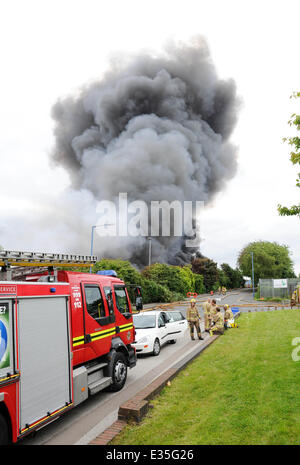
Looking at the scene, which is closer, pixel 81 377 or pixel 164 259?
pixel 81 377

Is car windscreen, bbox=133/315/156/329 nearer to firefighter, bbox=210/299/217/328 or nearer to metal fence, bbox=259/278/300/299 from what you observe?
firefighter, bbox=210/299/217/328

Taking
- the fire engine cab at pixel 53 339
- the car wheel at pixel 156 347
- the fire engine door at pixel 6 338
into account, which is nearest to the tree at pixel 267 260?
the car wheel at pixel 156 347

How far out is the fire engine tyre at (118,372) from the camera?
6.82m

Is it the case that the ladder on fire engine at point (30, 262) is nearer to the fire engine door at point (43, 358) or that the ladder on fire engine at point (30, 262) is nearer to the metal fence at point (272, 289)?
the fire engine door at point (43, 358)

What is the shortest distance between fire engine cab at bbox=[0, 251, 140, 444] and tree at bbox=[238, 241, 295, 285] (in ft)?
208

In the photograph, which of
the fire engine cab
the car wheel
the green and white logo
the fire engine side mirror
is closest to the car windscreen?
the car wheel

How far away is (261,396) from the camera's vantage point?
19.4 ft

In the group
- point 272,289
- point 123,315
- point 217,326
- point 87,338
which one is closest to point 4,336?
point 87,338

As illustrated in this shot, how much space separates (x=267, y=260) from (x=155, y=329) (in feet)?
198

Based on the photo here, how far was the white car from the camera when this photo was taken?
33.0ft

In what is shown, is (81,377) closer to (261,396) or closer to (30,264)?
(30,264)

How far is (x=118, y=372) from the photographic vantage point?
6.95 m

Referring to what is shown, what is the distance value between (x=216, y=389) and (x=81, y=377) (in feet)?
8.79
